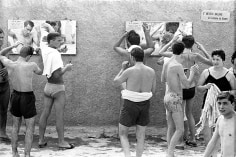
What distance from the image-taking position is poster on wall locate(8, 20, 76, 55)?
8.59 metres

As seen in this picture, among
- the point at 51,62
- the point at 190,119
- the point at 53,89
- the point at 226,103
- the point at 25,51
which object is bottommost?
the point at 190,119

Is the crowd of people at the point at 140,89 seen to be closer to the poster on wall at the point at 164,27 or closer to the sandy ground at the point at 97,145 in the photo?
the sandy ground at the point at 97,145

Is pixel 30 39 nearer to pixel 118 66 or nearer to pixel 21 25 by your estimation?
pixel 21 25

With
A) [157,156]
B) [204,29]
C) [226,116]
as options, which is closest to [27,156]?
[157,156]

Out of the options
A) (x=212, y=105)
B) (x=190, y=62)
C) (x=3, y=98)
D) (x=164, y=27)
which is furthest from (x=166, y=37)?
(x=3, y=98)

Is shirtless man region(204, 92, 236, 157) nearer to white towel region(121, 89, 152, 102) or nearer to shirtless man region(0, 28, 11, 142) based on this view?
white towel region(121, 89, 152, 102)

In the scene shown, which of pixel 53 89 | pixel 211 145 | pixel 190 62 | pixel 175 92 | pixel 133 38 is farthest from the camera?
pixel 190 62

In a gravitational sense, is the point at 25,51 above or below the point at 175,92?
above

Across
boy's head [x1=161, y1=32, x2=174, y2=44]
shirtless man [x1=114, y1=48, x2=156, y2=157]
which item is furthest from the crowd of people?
boy's head [x1=161, y1=32, x2=174, y2=44]

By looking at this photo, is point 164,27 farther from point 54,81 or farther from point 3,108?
point 3,108

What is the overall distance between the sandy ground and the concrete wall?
0.18 m

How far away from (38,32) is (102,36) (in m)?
1.19

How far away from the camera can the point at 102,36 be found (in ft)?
28.5

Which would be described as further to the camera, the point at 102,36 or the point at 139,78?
the point at 102,36
